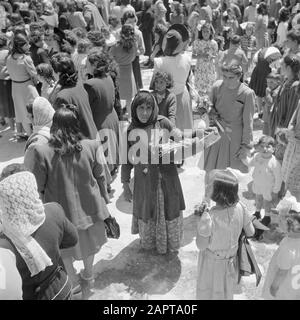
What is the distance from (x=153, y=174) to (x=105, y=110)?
5.21 feet

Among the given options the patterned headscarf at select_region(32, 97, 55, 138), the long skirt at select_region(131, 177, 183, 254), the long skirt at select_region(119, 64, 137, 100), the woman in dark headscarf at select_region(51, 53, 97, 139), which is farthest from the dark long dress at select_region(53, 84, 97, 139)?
the long skirt at select_region(119, 64, 137, 100)

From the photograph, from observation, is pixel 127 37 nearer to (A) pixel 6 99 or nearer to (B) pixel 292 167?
(A) pixel 6 99

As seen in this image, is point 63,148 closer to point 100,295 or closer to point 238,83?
point 100,295

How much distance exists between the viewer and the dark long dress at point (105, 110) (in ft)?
17.0

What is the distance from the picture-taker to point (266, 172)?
4.81 m

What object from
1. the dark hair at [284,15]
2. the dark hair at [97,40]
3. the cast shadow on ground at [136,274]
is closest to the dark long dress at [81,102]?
the cast shadow on ground at [136,274]

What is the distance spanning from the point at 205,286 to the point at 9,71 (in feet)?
15.5

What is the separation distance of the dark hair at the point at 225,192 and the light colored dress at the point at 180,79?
9.10 ft

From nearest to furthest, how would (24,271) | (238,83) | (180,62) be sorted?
(24,271)
(238,83)
(180,62)

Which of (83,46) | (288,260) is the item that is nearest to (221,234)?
(288,260)

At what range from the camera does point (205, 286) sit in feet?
11.5

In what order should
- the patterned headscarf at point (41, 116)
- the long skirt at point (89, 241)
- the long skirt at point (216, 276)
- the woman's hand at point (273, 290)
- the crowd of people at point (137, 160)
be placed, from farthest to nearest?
the patterned headscarf at point (41, 116), the long skirt at point (89, 241), the long skirt at point (216, 276), the woman's hand at point (273, 290), the crowd of people at point (137, 160)

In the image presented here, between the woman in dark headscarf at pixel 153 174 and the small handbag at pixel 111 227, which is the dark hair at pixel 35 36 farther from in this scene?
the small handbag at pixel 111 227

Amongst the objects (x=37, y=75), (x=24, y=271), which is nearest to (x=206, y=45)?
(x=37, y=75)
